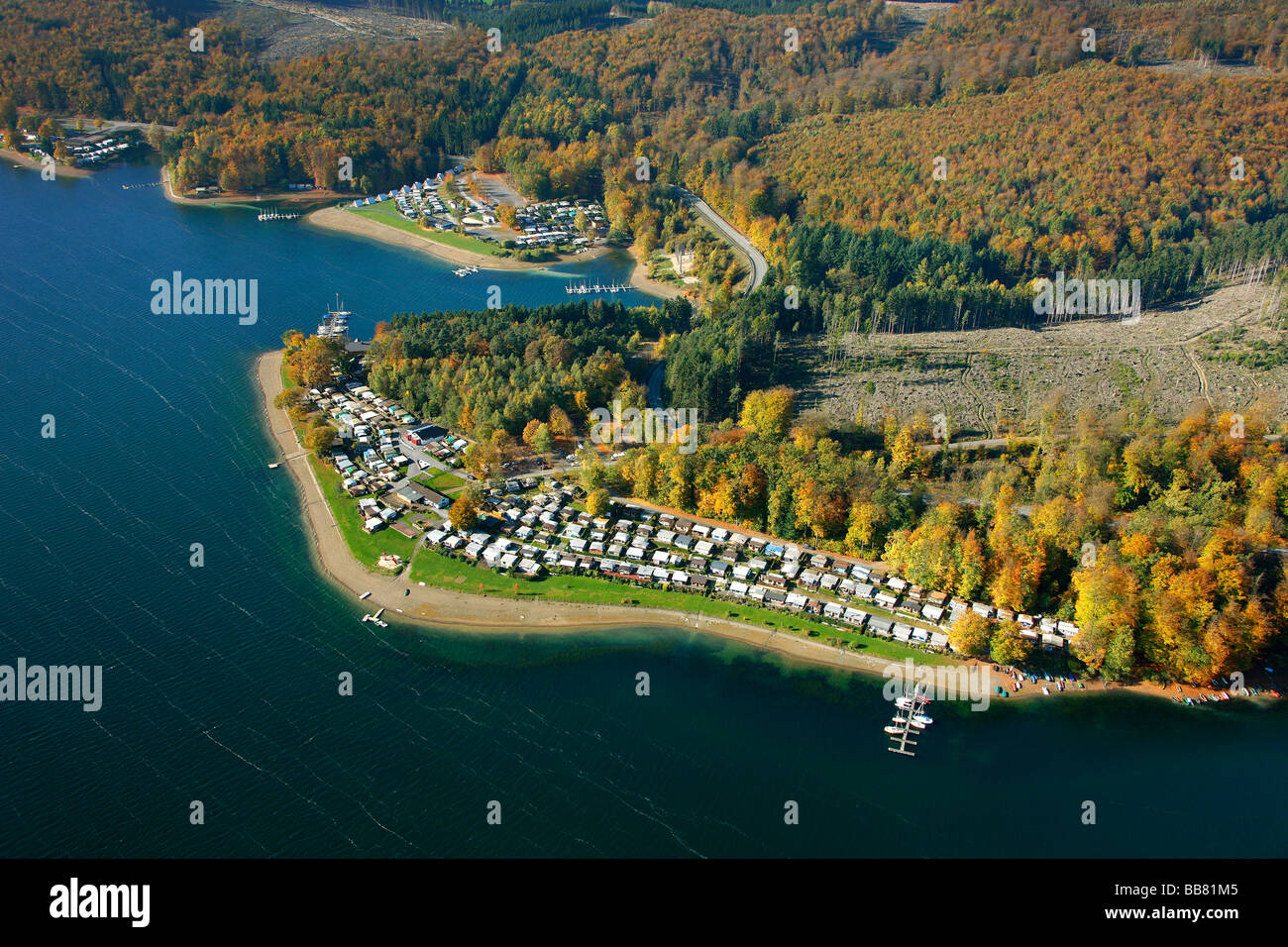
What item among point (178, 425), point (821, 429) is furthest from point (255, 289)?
point (821, 429)

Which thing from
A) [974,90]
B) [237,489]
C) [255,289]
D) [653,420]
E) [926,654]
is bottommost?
[926,654]

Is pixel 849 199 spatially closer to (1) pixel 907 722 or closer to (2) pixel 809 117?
(2) pixel 809 117

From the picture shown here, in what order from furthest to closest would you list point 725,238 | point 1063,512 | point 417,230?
point 417,230 → point 725,238 → point 1063,512

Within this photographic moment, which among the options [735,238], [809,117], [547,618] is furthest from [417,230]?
[547,618]

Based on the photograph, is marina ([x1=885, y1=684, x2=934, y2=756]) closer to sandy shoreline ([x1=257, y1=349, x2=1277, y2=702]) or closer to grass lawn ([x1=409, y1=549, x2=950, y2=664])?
sandy shoreline ([x1=257, y1=349, x2=1277, y2=702])

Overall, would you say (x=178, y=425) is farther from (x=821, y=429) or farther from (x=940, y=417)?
(x=940, y=417)

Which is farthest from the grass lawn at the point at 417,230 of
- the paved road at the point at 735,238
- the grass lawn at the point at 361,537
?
the grass lawn at the point at 361,537

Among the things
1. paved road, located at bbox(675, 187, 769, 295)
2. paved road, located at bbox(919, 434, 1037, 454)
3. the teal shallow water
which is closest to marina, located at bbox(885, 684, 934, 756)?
the teal shallow water
